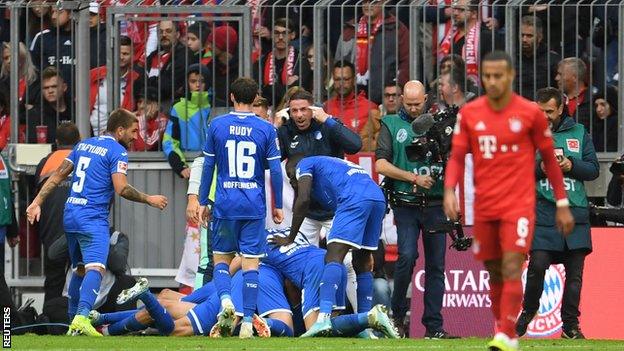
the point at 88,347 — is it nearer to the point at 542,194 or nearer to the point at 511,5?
the point at 542,194

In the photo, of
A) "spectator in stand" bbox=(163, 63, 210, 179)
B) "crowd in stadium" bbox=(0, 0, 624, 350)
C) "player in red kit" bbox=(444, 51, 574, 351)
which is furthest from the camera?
"spectator in stand" bbox=(163, 63, 210, 179)

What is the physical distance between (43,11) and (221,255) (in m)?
4.48

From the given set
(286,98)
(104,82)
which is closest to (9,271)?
(104,82)

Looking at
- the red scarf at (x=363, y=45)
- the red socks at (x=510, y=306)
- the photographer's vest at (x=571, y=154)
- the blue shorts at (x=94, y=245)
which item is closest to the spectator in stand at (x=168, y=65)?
the red scarf at (x=363, y=45)

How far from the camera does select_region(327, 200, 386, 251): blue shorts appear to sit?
42.7 ft

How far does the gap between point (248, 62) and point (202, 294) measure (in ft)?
9.63

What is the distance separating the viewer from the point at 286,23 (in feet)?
51.0

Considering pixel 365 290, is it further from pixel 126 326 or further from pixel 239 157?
pixel 126 326

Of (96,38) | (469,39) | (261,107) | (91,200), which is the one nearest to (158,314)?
(91,200)

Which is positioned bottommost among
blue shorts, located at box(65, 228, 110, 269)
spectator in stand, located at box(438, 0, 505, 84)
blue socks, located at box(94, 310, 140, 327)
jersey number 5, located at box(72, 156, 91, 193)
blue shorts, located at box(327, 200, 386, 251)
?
blue socks, located at box(94, 310, 140, 327)

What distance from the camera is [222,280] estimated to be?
12.7 meters

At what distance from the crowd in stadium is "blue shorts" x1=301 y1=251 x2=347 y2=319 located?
25cm

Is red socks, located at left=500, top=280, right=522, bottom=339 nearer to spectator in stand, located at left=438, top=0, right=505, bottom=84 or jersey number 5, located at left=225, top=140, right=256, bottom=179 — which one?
jersey number 5, located at left=225, top=140, right=256, bottom=179

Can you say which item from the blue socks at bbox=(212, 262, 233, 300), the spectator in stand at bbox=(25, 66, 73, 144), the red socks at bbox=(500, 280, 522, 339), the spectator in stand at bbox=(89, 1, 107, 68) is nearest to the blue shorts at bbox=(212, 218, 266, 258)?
the blue socks at bbox=(212, 262, 233, 300)
